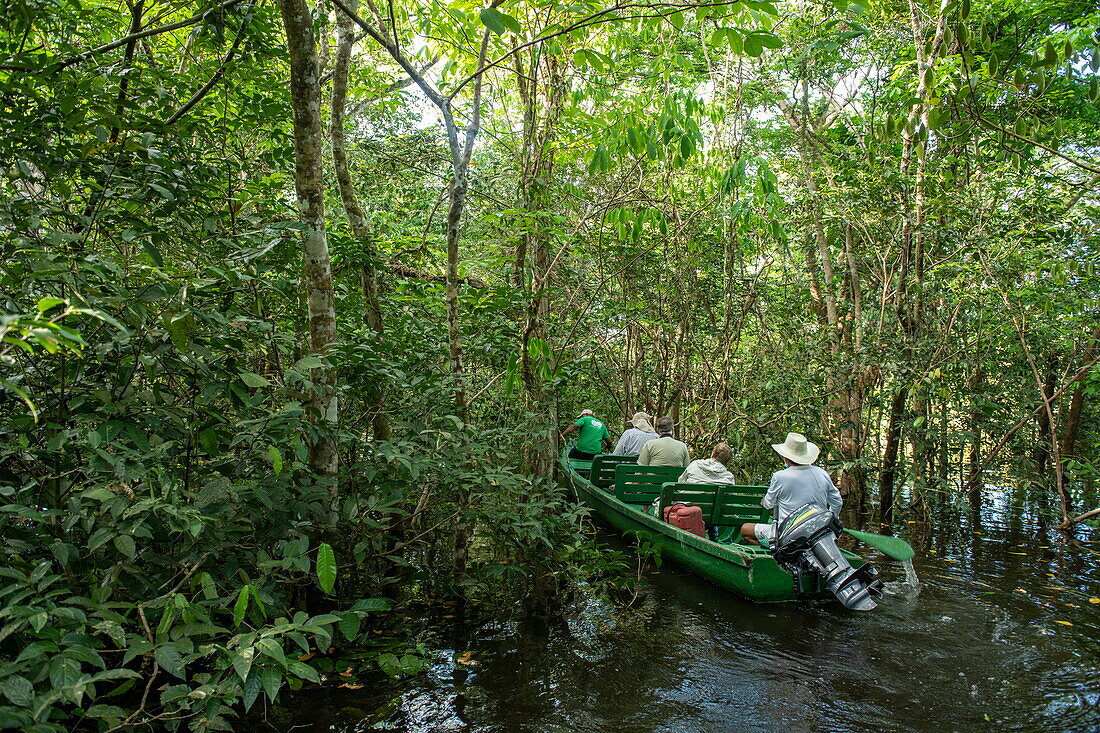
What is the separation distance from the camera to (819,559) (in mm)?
6141

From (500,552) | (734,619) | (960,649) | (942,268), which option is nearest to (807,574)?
(734,619)

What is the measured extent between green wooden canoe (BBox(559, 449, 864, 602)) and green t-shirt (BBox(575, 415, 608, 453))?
7.27ft

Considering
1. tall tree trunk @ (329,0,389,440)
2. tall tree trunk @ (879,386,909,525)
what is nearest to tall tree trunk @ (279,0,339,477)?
tall tree trunk @ (329,0,389,440)

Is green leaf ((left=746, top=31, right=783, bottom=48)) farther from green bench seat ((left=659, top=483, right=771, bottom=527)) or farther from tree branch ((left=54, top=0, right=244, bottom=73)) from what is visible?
green bench seat ((left=659, top=483, right=771, bottom=527))

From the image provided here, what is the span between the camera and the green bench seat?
7.82 metres

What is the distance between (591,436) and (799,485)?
743 centimetres

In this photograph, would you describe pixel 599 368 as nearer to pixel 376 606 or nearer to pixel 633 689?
pixel 633 689

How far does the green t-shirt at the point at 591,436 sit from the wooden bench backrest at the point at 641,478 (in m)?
4.05

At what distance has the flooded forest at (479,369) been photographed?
3303 mm

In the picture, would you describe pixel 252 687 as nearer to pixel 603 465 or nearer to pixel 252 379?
pixel 252 379

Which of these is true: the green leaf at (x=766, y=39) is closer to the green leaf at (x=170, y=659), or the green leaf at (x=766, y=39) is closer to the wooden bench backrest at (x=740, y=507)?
the green leaf at (x=170, y=659)

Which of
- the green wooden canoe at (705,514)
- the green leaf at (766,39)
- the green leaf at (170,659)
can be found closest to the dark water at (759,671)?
the green wooden canoe at (705,514)

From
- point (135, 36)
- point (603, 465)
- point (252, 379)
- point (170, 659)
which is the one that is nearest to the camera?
point (170, 659)

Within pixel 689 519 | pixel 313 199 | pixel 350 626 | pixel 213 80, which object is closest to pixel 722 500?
pixel 689 519
